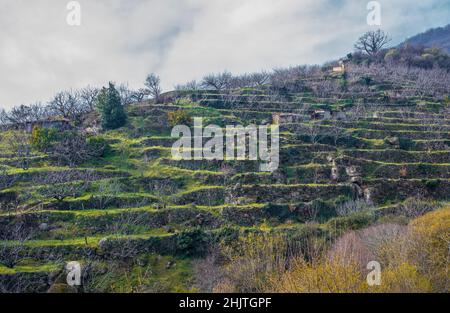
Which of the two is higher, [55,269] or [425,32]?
[425,32]

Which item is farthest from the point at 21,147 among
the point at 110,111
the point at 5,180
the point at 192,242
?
the point at 192,242

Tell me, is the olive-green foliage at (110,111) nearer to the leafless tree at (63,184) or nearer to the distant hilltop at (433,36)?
the leafless tree at (63,184)

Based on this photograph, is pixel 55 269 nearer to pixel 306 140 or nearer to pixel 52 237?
pixel 52 237

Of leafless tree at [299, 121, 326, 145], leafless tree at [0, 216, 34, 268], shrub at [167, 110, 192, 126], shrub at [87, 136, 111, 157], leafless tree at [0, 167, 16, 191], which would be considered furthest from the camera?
shrub at [167, 110, 192, 126]

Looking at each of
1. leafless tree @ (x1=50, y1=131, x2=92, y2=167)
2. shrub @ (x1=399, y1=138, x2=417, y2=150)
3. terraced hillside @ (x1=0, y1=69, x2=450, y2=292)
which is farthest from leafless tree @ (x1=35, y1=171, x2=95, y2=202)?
shrub @ (x1=399, y1=138, x2=417, y2=150)

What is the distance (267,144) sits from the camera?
115 ft

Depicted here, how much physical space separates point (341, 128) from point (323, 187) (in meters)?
11.6

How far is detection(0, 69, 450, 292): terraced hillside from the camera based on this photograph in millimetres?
21656

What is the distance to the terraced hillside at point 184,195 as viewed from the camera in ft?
71.1

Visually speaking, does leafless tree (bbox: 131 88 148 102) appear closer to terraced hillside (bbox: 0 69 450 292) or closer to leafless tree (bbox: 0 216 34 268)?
terraced hillside (bbox: 0 69 450 292)

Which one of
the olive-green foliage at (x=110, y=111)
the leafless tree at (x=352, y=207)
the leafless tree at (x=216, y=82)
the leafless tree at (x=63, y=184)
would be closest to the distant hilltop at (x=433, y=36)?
the leafless tree at (x=216, y=82)

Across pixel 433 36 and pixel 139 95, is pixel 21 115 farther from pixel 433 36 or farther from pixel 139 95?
pixel 433 36

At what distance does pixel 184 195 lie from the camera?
2805cm
